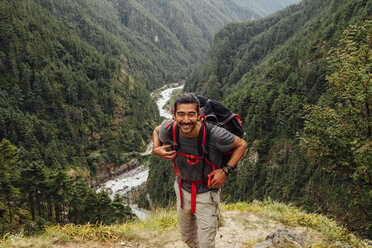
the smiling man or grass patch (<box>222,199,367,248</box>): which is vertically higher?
the smiling man

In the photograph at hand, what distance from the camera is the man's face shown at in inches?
138

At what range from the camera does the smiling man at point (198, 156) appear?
3582mm

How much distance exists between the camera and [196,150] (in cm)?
373

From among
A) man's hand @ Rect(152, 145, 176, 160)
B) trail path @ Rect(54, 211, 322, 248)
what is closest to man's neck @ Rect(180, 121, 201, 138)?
man's hand @ Rect(152, 145, 176, 160)

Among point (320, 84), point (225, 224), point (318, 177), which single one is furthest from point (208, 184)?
point (320, 84)

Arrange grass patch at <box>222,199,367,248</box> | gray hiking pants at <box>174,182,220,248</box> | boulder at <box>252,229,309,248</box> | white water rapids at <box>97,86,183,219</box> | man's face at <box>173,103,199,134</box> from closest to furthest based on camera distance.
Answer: man's face at <box>173,103,199,134</box>
gray hiking pants at <box>174,182,220,248</box>
boulder at <box>252,229,309,248</box>
grass patch at <box>222,199,367,248</box>
white water rapids at <box>97,86,183,219</box>

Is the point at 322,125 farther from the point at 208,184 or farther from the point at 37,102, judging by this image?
the point at 37,102

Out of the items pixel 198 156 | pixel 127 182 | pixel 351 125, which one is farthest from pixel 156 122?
pixel 198 156

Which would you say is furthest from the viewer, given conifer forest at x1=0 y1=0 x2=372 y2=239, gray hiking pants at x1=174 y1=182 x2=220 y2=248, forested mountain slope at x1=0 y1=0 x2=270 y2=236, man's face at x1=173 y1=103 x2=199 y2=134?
forested mountain slope at x1=0 y1=0 x2=270 y2=236

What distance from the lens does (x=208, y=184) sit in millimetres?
3676

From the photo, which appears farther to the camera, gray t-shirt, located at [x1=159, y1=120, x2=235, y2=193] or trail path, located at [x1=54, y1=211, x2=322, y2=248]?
trail path, located at [x1=54, y1=211, x2=322, y2=248]

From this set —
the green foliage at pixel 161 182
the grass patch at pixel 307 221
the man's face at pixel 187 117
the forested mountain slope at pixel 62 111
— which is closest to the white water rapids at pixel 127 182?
the forested mountain slope at pixel 62 111

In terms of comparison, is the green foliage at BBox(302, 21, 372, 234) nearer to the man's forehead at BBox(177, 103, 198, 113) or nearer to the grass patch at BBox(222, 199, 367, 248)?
the grass patch at BBox(222, 199, 367, 248)

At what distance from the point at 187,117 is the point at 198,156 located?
2.31ft
